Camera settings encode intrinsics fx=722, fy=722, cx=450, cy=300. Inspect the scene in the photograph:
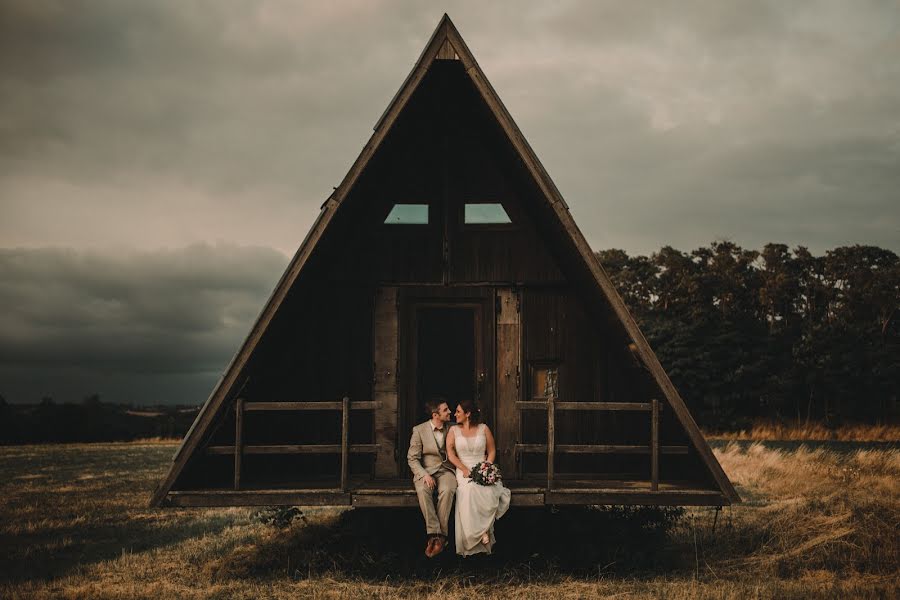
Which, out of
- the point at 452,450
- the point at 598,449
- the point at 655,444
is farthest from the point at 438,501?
the point at 655,444

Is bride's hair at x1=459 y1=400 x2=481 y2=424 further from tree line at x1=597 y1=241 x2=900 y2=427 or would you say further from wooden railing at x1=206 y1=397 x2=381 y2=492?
tree line at x1=597 y1=241 x2=900 y2=427

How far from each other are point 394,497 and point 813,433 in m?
32.5

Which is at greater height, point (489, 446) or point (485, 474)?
point (489, 446)

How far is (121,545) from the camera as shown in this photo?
481 inches

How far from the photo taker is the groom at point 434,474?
8.69 m

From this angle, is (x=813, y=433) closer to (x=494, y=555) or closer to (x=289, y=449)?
(x=494, y=555)

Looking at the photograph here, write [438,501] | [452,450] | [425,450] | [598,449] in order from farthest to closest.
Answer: [425,450]
[452,450]
[598,449]
[438,501]

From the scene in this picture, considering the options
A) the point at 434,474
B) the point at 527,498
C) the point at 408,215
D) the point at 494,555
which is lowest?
the point at 494,555

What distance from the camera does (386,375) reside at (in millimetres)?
10789

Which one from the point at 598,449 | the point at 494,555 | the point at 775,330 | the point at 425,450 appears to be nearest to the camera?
the point at 598,449

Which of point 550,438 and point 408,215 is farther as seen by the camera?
point 408,215

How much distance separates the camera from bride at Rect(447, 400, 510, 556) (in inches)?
341

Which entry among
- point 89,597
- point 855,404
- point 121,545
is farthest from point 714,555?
point 855,404

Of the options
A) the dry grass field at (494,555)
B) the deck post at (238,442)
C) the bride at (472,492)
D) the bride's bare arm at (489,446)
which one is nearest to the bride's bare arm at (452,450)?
the bride at (472,492)
